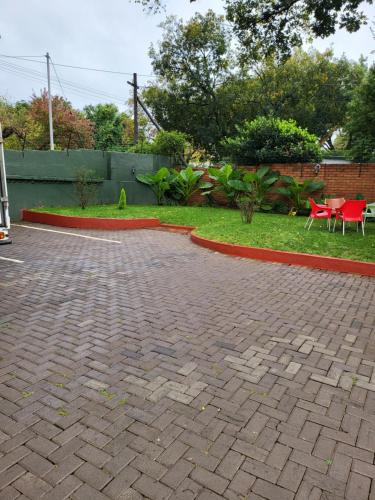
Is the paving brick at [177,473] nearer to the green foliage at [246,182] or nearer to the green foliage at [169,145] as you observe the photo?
the green foliage at [246,182]

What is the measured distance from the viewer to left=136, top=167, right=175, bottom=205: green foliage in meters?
15.8

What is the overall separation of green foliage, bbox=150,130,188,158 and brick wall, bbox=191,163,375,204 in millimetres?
5841

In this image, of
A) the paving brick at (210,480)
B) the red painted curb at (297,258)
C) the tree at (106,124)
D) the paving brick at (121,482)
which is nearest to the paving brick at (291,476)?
the paving brick at (210,480)

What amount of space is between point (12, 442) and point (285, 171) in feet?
44.3

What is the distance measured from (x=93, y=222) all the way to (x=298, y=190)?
24.1 feet

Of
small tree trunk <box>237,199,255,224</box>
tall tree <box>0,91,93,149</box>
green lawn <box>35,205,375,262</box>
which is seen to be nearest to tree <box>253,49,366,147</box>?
green lawn <box>35,205,375,262</box>

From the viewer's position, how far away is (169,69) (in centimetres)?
2236

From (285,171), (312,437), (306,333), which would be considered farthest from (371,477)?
(285,171)

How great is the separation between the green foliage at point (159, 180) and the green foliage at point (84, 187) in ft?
7.55

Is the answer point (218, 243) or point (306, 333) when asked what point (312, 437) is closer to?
point (306, 333)

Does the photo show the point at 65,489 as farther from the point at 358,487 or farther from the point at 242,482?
the point at 358,487

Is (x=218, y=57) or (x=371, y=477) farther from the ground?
(x=218, y=57)

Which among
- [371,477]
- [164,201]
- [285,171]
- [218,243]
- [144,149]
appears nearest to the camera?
[371,477]

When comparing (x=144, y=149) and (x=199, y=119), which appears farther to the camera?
(x=199, y=119)
